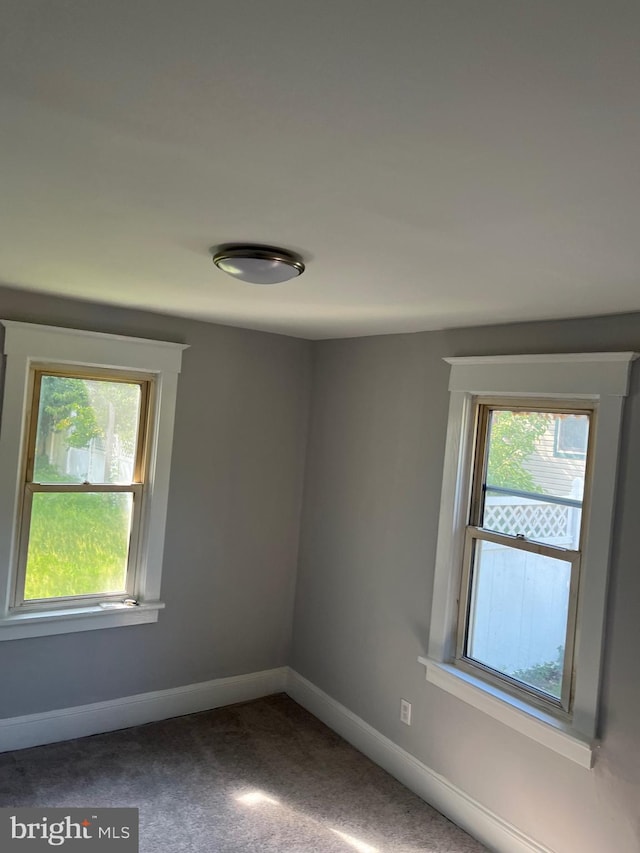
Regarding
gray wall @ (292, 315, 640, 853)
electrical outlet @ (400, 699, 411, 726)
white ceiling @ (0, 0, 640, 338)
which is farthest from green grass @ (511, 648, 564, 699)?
white ceiling @ (0, 0, 640, 338)

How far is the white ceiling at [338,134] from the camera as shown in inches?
30.9

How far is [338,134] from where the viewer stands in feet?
3.54

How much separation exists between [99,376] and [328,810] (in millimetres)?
2378

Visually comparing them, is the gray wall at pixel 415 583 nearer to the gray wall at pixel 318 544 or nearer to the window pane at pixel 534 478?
the gray wall at pixel 318 544

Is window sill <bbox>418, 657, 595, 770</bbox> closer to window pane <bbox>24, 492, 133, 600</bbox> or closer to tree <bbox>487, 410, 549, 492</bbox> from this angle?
tree <bbox>487, 410, 549, 492</bbox>

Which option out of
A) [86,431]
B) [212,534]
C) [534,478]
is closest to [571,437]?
[534,478]

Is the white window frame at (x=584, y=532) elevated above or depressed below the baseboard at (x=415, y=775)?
above

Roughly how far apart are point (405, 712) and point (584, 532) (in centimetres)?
138

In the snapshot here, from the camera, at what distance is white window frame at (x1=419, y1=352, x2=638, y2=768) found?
7.93 feet

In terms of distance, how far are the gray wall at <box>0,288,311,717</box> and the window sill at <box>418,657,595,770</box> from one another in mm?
1248

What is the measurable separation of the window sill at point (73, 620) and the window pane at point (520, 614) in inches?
69.0

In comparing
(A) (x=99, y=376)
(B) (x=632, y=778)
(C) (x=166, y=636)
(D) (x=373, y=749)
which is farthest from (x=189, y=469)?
(B) (x=632, y=778)

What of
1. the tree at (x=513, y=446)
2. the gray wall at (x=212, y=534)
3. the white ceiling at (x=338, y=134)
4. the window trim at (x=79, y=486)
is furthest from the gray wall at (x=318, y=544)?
the white ceiling at (x=338, y=134)

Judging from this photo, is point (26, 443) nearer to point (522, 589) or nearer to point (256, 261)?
point (256, 261)
